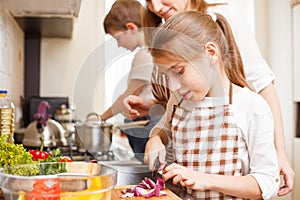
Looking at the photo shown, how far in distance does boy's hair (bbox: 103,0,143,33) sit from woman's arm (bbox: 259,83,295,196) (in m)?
0.51

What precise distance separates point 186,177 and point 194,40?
1.05 feet

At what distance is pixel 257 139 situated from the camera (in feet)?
3.18

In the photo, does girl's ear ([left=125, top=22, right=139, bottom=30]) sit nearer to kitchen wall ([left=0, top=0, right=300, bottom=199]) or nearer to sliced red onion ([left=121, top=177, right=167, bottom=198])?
sliced red onion ([left=121, top=177, right=167, bottom=198])

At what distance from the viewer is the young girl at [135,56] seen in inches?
46.9

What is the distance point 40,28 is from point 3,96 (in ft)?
4.35

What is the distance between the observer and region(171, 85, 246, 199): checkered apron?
3.32 feet

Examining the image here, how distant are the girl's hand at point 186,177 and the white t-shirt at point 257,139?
0.41 feet

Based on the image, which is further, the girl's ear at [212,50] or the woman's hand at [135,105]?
the woman's hand at [135,105]

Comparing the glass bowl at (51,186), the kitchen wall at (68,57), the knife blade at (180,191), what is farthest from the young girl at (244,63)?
the kitchen wall at (68,57)

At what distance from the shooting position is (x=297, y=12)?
231 cm

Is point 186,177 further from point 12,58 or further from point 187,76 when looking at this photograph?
point 12,58

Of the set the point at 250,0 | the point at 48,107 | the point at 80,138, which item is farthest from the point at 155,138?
the point at 250,0

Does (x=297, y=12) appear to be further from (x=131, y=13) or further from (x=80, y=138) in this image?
(x=80, y=138)

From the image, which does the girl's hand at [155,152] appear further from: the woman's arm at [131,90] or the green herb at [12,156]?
the green herb at [12,156]
